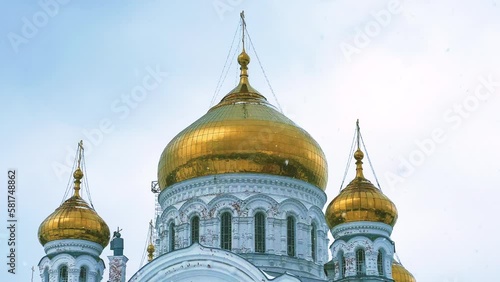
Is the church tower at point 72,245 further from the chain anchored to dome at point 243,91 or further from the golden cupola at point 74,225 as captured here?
the chain anchored to dome at point 243,91

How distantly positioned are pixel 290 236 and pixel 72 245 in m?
5.71

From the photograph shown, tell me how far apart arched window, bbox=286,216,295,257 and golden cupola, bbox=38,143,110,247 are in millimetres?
4770

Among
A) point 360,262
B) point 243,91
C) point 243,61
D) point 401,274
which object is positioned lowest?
point 360,262

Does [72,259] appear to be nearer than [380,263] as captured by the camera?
No

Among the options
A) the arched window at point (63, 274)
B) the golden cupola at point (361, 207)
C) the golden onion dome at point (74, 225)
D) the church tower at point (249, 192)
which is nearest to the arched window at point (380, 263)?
the golden cupola at point (361, 207)

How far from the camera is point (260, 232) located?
90.8 ft

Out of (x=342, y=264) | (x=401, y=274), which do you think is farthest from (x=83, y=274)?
(x=401, y=274)

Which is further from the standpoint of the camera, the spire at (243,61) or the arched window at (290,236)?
the spire at (243,61)

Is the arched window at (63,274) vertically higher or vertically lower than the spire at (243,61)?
lower

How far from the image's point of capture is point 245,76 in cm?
3167

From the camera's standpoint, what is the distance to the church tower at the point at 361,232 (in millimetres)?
25641

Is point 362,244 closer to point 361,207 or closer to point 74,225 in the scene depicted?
point 361,207

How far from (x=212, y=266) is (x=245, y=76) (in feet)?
29.5

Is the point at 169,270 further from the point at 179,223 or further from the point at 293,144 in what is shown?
the point at 293,144
